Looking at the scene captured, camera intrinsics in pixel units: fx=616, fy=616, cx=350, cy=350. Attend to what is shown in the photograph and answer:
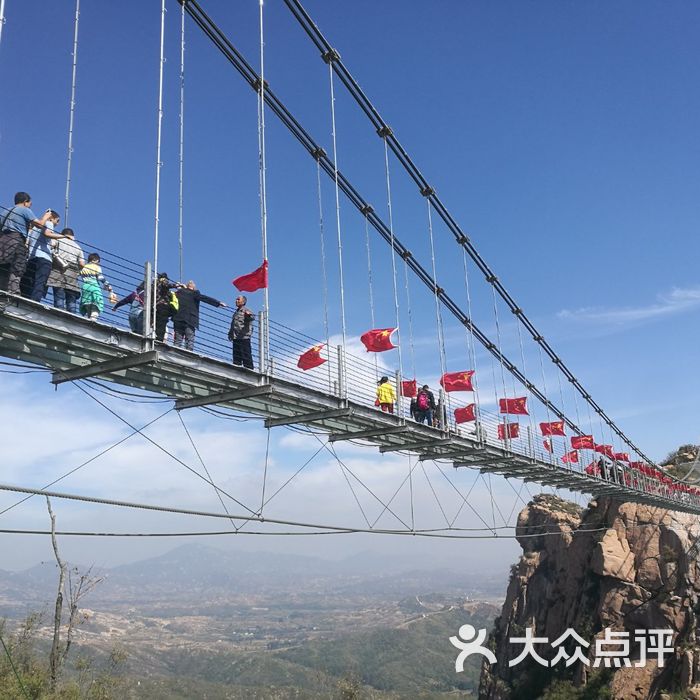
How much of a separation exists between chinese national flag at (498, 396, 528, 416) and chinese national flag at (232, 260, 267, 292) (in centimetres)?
1955

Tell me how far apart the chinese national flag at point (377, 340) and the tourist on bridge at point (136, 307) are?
927 centimetres

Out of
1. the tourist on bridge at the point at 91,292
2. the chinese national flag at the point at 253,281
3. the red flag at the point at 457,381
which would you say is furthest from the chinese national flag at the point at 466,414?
the tourist on bridge at the point at 91,292

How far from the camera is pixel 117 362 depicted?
425 inches

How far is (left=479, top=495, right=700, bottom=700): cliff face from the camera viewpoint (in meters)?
44.2

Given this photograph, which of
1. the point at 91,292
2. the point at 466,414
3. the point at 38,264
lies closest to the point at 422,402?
the point at 466,414

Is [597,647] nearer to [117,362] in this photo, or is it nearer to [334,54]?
[334,54]

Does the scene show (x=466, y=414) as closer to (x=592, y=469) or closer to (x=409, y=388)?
(x=409, y=388)

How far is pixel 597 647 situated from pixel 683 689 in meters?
9.13

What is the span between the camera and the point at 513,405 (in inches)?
1219

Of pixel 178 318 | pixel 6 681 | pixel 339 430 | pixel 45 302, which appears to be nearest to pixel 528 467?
pixel 339 430

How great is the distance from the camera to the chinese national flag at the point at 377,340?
19312 mm

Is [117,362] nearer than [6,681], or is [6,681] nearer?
[117,362]

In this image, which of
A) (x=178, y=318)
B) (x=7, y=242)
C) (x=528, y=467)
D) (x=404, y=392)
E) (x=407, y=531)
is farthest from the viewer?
(x=528, y=467)

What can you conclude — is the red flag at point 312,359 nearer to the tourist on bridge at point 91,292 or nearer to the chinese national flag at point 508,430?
the tourist on bridge at point 91,292
